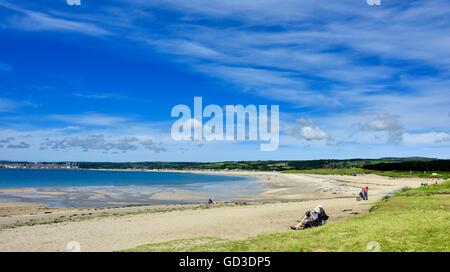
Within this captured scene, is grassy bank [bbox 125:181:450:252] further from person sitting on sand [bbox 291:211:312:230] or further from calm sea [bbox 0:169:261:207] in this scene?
calm sea [bbox 0:169:261:207]

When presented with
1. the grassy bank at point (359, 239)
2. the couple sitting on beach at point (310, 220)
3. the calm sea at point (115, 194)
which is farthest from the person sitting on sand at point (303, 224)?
the calm sea at point (115, 194)

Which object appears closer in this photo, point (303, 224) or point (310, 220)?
point (303, 224)

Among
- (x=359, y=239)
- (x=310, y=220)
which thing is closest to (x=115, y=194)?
(x=310, y=220)

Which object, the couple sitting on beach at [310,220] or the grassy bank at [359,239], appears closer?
the grassy bank at [359,239]

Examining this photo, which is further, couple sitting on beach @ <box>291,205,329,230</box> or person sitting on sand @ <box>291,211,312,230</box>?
couple sitting on beach @ <box>291,205,329,230</box>

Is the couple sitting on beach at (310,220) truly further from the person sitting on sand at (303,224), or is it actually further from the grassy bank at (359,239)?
the grassy bank at (359,239)

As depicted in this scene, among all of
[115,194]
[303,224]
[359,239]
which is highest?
[359,239]

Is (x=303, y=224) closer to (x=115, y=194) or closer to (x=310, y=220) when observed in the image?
(x=310, y=220)

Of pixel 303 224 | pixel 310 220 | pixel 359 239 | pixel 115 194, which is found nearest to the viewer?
pixel 359 239

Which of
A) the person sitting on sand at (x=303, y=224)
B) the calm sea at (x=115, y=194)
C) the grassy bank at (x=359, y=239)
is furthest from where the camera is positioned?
the calm sea at (x=115, y=194)

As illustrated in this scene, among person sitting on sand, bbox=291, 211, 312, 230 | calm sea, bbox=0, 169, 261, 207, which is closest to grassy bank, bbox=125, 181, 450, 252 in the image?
person sitting on sand, bbox=291, 211, 312, 230

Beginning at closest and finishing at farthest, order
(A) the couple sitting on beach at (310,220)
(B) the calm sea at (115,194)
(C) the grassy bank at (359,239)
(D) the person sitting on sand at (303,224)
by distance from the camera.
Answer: (C) the grassy bank at (359,239) < (D) the person sitting on sand at (303,224) < (A) the couple sitting on beach at (310,220) < (B) the calm sea at (115,194)

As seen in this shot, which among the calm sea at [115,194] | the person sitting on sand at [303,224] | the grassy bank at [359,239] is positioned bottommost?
the calm sea at [115,194]
